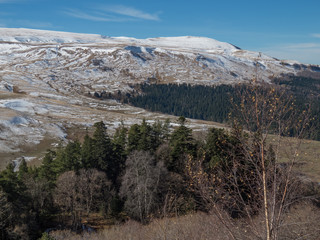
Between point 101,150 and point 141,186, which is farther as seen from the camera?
point 101,150

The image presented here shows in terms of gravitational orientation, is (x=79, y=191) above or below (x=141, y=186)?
below

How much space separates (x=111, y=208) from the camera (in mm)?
36125

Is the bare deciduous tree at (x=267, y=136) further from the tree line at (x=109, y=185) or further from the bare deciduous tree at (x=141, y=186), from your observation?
the bare deciduous tree at (x=141, y=186)

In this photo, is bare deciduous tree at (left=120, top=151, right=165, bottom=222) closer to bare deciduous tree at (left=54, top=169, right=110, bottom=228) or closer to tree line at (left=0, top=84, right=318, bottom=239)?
tree line at (left=0, top=84, right=318, bottom=239)

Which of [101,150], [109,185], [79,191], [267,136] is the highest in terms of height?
[267,136]

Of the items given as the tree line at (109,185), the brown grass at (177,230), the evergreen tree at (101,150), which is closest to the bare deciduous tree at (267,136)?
the tree line at (109,185)

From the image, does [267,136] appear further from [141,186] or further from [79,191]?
[79,191]

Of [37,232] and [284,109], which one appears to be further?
[37,232]

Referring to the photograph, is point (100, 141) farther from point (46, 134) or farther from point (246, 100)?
point (46, 134)

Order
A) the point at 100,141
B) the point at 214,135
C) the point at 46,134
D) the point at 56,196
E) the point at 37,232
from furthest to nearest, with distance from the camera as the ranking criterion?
1. the point at 46,134
2. the point at 100,141
3. the point at 214,135
4. the point at 56,196
5. the point at 37,232

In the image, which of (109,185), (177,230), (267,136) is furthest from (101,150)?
(267,136)

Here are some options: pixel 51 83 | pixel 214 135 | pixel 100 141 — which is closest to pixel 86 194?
pixel 100 141

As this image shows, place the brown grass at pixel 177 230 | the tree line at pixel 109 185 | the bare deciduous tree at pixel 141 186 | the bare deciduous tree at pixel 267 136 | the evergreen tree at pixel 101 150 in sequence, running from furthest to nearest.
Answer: the evergreen tree at pixel 101 150 < the bare deciduous tree at pixel 141 186 < the tree line at pixel 109 185 < the brown grass at pixel 177 230 < the bare deciduous tree at pixel 267 136

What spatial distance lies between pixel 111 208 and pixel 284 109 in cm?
3254
